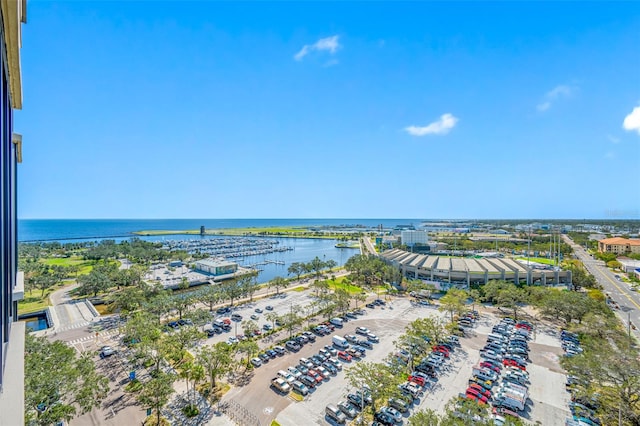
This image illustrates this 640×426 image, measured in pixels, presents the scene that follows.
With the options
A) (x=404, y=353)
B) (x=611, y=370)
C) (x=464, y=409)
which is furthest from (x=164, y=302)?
(x=611, y=370)

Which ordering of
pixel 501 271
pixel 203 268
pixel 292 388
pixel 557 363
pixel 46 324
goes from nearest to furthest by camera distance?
pixel 292 388
pixel 557 363
pixel 46 324
pixel 501 271
pixel 203 268

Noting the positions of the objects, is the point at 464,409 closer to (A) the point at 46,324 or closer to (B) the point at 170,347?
(B) the point at 170,347

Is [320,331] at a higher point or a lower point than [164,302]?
lower

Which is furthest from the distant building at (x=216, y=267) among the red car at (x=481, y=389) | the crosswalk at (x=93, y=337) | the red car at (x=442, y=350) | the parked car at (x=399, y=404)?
the red car at (x=481, y=389)

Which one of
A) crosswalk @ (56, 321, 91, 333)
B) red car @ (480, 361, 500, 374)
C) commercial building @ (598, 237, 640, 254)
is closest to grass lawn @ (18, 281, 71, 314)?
crosswalk @ (56, 321, 91, 333)

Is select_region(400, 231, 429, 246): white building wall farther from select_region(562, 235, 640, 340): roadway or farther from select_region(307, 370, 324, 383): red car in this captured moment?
select_region(307, 370, 324, 383): red car

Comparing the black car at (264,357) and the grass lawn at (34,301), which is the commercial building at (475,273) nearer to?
the black car at (264,357)

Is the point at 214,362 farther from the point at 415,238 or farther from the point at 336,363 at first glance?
the point at 415,238
